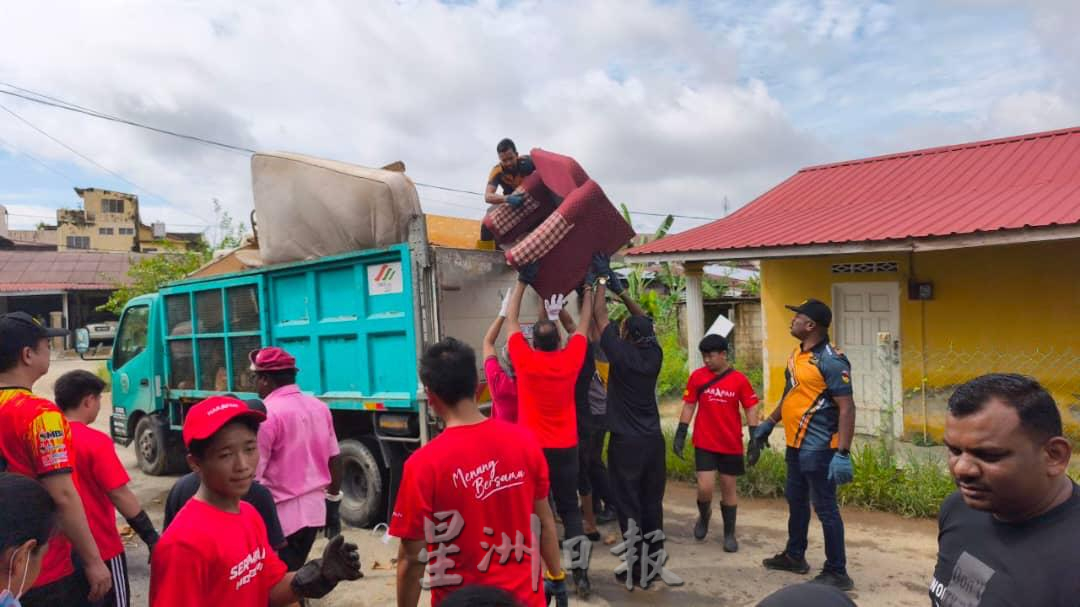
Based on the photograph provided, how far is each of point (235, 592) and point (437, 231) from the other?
415 centimetres

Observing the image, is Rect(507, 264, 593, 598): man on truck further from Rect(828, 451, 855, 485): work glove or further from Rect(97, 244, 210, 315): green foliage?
Rect(97, 244, 210, 315): green foliage

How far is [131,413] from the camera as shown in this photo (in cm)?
781

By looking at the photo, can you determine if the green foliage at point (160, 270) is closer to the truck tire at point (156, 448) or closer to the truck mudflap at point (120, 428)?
the truck mudflap at point (120, 428)

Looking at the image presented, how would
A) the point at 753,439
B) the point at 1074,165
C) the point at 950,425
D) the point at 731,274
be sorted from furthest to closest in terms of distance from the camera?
the point at 731,274, the point at 1074,165, the point at 753,439, the point at 950,425

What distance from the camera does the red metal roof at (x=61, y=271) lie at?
2578cm

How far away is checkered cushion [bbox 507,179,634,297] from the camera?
416 centimetres

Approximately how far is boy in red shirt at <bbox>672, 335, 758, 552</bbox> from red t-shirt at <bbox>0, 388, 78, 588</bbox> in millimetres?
3819

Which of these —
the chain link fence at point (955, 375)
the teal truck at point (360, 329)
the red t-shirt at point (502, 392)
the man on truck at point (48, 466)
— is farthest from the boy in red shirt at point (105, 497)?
the chain link fence at point (955, 375)

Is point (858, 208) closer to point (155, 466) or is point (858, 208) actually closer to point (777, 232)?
point (777, 232)

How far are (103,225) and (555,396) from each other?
43.9 m

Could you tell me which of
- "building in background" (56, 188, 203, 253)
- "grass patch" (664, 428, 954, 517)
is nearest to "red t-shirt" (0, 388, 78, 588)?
"grass patch" (664, 428, 954, 517)

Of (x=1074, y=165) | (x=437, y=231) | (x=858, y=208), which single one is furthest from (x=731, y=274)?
(x=437, y=231)

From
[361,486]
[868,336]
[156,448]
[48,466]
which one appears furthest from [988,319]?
[156,448]

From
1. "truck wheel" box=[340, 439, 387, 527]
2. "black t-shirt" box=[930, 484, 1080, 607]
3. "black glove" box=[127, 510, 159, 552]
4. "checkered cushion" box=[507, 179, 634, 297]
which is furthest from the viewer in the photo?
"truck wheel" box=[340, 439, 387, 527]
